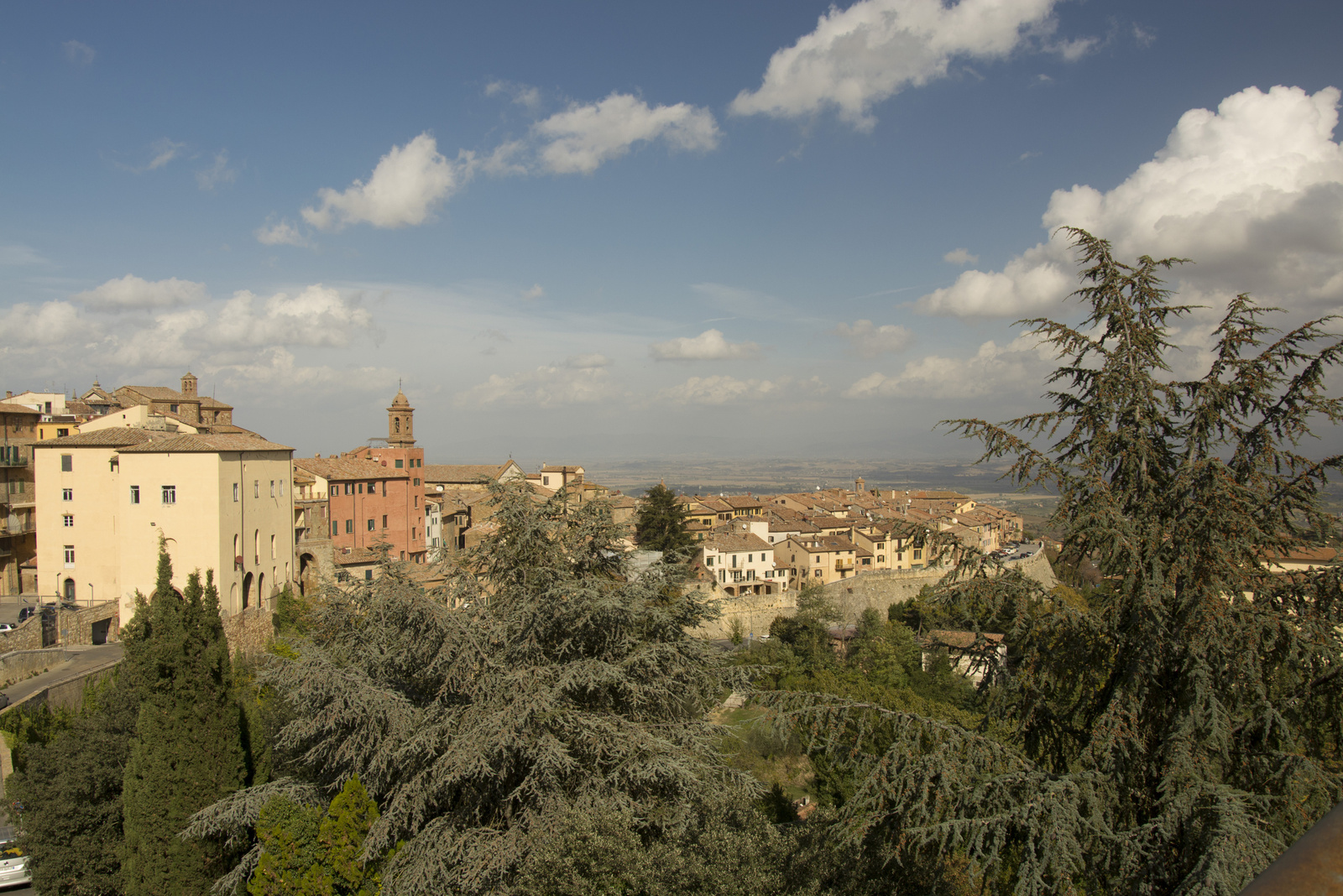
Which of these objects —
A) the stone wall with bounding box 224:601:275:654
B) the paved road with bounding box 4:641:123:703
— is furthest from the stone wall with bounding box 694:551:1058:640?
the paved road with bounding box 4:641:123:703

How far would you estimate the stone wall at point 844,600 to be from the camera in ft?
147

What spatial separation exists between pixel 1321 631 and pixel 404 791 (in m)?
9.86

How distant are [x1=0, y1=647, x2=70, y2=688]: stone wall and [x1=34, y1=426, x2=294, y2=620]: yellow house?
431 cm

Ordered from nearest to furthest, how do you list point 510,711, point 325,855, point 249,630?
point 510,711, point 325,855, point 249,630

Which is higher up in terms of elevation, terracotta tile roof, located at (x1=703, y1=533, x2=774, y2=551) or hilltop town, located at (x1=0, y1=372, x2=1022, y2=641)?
hilltop town, located at (x1=0, y1=372, x2=1022, y2=641)

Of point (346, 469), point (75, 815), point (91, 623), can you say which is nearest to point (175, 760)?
point (75, 815)

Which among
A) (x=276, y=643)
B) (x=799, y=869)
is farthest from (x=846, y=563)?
(x=799, y=869)

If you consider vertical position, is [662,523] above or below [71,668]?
above

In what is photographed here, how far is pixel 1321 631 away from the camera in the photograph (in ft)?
16.9

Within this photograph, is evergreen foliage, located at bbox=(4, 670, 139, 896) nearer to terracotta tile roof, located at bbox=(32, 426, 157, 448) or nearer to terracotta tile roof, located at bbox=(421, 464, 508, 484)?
terracotta tile roof, located at bbox=(32, 426, 157, 448)

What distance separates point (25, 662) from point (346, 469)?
21.4 metres

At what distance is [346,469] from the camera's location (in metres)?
41.6

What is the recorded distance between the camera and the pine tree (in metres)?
11.8

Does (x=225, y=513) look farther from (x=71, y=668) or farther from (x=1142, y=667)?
(x=1142, y=667)
